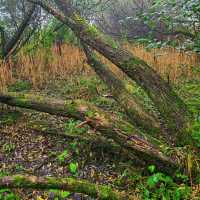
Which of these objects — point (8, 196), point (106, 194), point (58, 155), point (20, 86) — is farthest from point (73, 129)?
point (20, 86)

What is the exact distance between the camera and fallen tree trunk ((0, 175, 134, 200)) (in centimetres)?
267

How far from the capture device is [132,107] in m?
4.08

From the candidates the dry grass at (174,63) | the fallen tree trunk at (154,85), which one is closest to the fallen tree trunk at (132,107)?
the fallen tree trunk at (154,85)

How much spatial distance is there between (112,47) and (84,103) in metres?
0.70

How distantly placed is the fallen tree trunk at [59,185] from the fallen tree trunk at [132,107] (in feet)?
3.37

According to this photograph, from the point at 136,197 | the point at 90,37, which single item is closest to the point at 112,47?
the point at 90,37

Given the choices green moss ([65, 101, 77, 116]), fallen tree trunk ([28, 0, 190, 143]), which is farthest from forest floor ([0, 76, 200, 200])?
fallen tree trunk ([28, 0, 190, 143])

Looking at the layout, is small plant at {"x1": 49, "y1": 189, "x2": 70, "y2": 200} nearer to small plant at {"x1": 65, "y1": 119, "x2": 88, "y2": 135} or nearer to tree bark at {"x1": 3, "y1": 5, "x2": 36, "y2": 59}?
small plant at {"x1": 65, "y1": 119, "x2": 88, "y2": 135}

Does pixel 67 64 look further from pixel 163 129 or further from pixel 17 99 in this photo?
pixel 163 129

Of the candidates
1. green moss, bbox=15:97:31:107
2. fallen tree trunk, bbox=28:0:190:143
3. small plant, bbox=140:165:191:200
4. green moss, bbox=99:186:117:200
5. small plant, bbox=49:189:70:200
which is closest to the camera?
green moss, bbox=99:186:117:200

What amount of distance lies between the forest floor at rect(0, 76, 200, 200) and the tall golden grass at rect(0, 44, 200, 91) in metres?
1.37

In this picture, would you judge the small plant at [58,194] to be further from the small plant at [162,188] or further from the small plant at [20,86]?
the small plant at [20,86]

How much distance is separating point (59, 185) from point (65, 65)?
4745 mm

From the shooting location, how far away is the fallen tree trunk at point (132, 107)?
380cm
